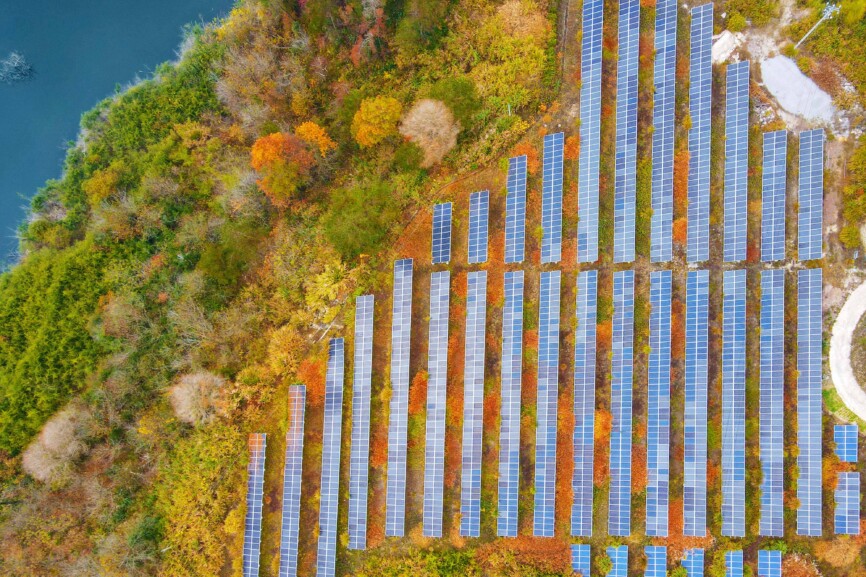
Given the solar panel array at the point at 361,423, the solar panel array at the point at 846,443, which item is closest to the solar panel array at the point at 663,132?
the solar panel array at the point at 846,443

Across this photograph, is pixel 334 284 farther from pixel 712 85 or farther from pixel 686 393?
pixel 712 85

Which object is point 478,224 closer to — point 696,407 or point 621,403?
point 621,403

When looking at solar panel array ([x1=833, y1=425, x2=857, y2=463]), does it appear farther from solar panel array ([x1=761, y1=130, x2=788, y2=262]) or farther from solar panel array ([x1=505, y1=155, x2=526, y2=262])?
solar panel array ([x1=505, y1=155, x2=526, y2=262])

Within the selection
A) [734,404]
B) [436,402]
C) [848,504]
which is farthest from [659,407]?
[436,402]

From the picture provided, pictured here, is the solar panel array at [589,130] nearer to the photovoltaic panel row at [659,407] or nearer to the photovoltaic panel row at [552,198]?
the photovoltaic panel row at [552,198]

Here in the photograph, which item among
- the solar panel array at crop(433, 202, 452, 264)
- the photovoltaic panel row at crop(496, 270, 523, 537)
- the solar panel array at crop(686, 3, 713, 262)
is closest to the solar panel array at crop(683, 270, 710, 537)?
the solar panel array at crop(686, 3, 713, 262)

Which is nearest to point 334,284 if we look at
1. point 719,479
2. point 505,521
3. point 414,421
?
point 414,421
